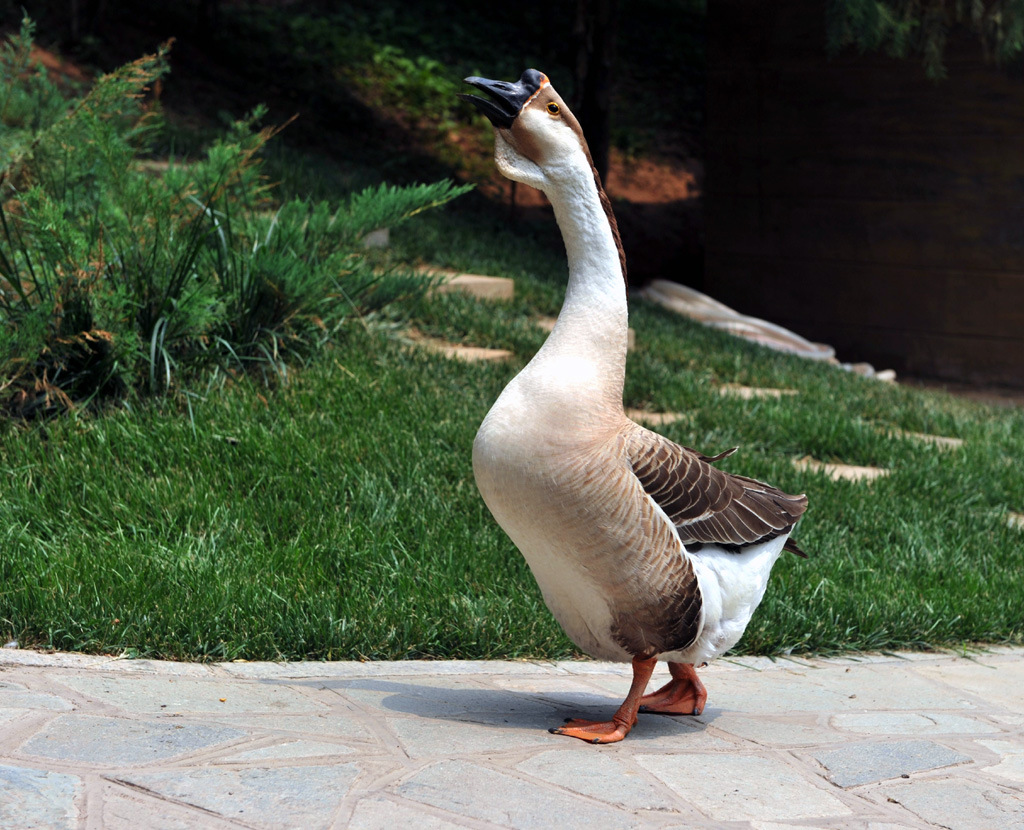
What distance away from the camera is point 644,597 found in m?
2.57

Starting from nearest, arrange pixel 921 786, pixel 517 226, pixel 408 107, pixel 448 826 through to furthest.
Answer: pixel 448 826, pixel 921 786, pixel 517 226, pixel 408 107

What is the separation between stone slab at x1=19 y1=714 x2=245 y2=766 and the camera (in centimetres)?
226

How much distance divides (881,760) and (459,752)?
107cm

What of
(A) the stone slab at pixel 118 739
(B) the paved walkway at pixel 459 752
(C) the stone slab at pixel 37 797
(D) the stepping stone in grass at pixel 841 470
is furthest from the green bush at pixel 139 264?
(C) the stone slab at pixel 37 797

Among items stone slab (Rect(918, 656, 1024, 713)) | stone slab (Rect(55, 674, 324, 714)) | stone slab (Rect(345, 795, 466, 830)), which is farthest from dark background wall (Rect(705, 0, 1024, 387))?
stone slab (Rect(345, 795, 466, 830))

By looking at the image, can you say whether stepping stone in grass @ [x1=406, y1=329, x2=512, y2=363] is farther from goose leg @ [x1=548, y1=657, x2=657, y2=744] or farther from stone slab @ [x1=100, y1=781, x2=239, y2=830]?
stone slab @ [x1=100, y1=781, x2=239, y2=830]

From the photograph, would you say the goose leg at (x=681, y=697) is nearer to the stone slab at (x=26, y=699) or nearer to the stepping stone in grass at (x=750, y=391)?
the stone slab at (x=26, y=699)

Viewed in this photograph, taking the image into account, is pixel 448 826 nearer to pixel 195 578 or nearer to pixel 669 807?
pixel 669 807

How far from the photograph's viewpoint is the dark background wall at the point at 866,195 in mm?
10281

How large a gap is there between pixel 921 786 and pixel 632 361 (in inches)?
187

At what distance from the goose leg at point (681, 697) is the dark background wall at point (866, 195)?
8.55 meters

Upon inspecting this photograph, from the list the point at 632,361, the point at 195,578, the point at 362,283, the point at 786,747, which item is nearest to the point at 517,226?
the point at 632,361

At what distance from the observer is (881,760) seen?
2666mm

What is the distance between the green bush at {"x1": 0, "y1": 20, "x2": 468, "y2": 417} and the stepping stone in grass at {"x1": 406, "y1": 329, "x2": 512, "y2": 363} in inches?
17.4
